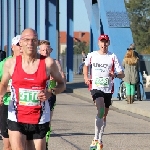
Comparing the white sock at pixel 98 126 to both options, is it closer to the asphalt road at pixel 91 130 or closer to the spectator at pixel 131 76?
the asphalt road at pixel 91 130

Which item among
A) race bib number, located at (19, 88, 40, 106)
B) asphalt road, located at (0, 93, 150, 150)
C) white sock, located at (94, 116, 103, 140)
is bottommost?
asphalt road, located at (0, 93, 150, 150)

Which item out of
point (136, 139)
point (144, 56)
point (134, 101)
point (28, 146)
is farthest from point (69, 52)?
point (28, 146)

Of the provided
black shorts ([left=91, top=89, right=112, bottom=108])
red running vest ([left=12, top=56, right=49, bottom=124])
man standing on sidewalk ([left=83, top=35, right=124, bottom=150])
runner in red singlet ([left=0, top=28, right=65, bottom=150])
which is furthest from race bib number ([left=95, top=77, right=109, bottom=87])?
red running vest ([left=12, top=56, right=49, bottom=124])

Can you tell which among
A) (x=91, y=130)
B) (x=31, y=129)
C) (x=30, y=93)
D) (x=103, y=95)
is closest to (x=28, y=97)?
Result: (x=30, y=93)

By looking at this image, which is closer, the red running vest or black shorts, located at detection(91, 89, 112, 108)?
the red running vest

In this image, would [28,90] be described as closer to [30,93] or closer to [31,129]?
[30,93]

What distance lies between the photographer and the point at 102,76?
1167 centimetres

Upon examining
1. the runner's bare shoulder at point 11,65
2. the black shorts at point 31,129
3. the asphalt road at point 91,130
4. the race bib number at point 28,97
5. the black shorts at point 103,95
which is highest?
the runner's bare shoulder at point 11,65

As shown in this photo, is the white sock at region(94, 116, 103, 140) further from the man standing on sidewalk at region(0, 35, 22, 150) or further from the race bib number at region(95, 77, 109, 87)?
the man standing on sidewalk at region(0, 35, 22, 150)

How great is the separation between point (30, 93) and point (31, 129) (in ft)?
1.26

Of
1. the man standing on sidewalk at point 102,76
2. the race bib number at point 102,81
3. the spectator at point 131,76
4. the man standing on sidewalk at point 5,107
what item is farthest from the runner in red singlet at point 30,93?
the spectator at point 131,76

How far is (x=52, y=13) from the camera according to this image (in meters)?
39.2

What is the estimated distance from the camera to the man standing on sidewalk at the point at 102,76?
37.9ft

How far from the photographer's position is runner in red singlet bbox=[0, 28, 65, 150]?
7.28 metres
